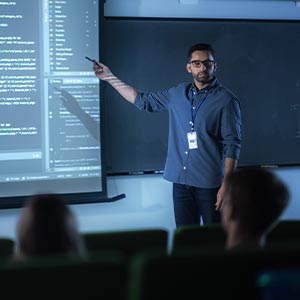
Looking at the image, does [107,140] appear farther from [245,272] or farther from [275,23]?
[245,272]

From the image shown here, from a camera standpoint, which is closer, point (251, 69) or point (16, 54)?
point (16, 54)

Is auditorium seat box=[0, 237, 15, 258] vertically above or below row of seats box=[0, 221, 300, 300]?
below

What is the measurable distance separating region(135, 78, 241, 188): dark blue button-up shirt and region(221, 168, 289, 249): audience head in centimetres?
180

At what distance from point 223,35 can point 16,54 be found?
62.3 inches

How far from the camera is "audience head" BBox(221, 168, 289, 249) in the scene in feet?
5.82

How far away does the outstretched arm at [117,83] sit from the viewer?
3.90m

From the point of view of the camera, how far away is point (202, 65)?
3.66 meters

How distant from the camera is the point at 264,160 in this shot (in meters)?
4.46

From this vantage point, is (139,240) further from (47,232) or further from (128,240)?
(47,232)

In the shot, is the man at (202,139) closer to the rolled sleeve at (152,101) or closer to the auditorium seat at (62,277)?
the rolled sleeve at (152,101)

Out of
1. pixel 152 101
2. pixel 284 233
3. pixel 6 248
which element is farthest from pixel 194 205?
pixel 6 248

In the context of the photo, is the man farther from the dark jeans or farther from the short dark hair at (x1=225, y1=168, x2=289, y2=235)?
the short dark hair at (x1=225, y1=168, x2=289, y2=235)

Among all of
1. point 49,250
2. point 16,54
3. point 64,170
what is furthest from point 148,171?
point 49,250

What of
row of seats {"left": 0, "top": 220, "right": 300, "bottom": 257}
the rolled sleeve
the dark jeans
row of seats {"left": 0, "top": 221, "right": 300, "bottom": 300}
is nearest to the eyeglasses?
the rolled sleeve
